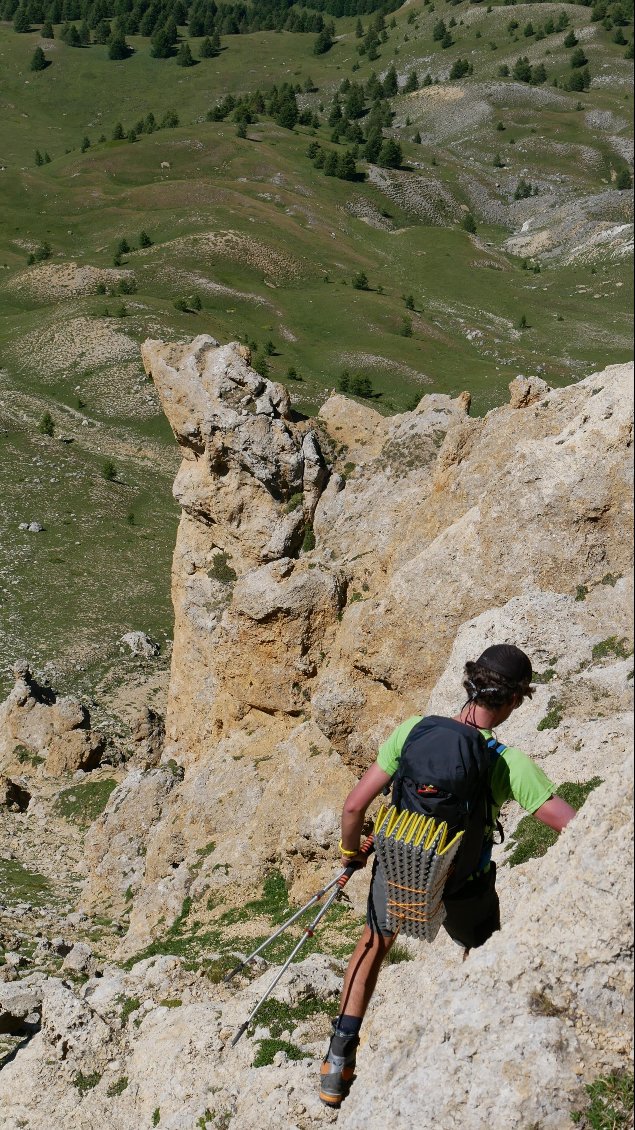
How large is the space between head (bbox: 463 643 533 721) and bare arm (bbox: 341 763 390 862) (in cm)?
104

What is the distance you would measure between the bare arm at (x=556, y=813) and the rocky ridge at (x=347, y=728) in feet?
1.41

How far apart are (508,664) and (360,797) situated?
166cm

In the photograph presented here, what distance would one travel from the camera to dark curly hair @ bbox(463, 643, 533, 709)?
25.6 feet

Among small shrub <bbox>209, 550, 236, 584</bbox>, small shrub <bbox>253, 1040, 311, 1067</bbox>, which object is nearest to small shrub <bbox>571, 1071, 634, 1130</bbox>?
small shrub <bbox>253, 1040, 311, 1067</bbox>

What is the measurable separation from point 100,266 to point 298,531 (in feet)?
329

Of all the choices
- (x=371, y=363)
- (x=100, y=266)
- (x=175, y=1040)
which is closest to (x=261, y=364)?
(x=371, y=363)

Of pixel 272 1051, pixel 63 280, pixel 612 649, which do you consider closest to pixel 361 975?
pixel 272 1051

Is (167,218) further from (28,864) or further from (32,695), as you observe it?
(28,864)

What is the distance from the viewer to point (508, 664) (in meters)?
7.81

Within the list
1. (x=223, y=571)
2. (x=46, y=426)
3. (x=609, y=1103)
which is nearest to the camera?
(x=609, y=1103)

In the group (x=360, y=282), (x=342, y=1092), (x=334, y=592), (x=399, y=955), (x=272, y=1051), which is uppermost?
(x=342, y=1092)

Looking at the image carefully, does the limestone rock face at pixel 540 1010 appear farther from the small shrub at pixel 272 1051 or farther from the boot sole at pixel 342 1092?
the small shrub at pixel 272 1051

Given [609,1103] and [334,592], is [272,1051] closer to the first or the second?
[609,1103]

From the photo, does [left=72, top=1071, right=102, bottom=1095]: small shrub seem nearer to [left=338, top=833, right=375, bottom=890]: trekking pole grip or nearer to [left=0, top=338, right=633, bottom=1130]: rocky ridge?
[left=0, top=338, right=633, bottom=1130]: rocky ridge
